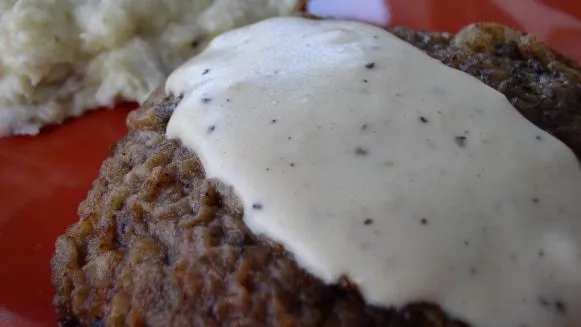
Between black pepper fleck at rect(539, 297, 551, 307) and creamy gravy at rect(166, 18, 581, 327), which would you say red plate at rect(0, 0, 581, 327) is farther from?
black pepper fleck at rect(539, 297, 551, 307)

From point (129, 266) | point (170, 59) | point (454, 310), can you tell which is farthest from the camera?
point (170, 59)

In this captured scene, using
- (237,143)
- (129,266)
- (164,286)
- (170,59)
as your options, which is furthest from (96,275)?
(170,59)

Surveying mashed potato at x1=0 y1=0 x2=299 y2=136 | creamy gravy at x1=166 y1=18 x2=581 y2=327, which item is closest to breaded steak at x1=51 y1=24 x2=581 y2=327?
creamy gravy at x1=166 y1=18 x2=581 y2=327

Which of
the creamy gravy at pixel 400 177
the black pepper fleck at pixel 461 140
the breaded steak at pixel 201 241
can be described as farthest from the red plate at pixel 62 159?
the black pepper fleck at pixel 461 140

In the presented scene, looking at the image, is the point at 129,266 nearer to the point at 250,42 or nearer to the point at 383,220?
the point at 383,220

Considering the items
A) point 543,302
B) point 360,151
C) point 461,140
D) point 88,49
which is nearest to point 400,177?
point 360,151
